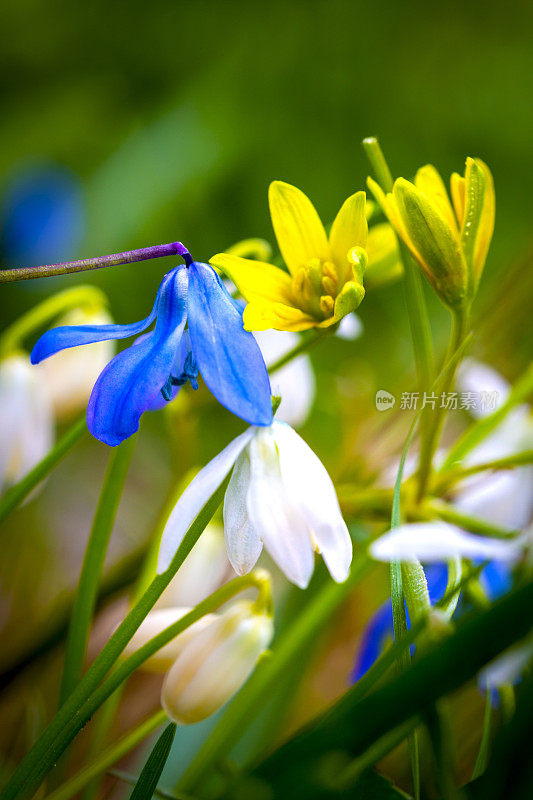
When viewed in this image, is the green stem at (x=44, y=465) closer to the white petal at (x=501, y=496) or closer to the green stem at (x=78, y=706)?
the green stem at (x=78, y=706)

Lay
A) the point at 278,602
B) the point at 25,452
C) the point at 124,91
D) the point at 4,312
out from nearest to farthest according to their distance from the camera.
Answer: the point at 25,452 → the point at 278,602 → the point at 4,312 → the point at 124,91

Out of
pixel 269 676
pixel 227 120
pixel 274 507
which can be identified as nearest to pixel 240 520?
pixel 274 507

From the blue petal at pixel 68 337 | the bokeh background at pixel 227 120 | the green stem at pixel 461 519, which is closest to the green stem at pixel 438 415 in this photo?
the green stem at pixel 461 519

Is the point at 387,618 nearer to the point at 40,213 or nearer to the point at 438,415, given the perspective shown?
the point at 438,415

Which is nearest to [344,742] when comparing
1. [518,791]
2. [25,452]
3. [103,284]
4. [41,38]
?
[518,791]

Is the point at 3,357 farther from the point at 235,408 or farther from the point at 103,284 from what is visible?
the point at 103,284

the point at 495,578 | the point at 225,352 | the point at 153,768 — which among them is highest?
the point at 225,352
